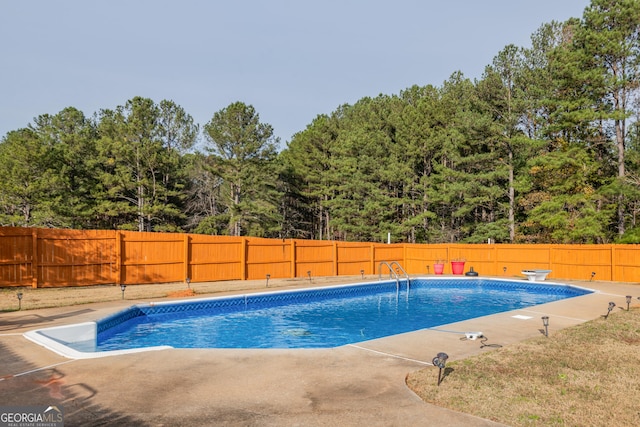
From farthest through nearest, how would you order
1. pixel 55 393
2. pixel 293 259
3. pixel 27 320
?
pixel 293 259, pixel 27 320, pixel 55 393

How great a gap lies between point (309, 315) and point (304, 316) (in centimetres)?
26

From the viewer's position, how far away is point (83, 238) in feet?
48.3

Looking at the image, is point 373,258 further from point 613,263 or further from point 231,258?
point 613,263

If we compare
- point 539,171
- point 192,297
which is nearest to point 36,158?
point 192,297

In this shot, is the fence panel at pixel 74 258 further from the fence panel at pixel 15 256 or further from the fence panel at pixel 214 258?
the fence panel at pixel 214 258

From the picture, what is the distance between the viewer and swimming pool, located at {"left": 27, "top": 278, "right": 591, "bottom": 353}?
9.67 metres

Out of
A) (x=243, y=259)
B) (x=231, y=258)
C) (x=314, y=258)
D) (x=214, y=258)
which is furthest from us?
(x=314, y=258)

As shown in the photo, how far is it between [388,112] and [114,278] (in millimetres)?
30629

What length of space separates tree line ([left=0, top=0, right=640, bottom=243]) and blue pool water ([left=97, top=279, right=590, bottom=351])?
9767mm

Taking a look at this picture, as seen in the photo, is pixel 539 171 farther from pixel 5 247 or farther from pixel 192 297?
pixel 5 247

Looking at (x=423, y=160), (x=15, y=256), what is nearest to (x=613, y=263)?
(x=423, y=160)

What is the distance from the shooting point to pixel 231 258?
17703 millimetres

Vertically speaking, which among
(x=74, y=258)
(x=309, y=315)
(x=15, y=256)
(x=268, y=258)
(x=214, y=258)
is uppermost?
(x=15, y=256)

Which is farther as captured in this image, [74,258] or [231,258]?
[231,258]
